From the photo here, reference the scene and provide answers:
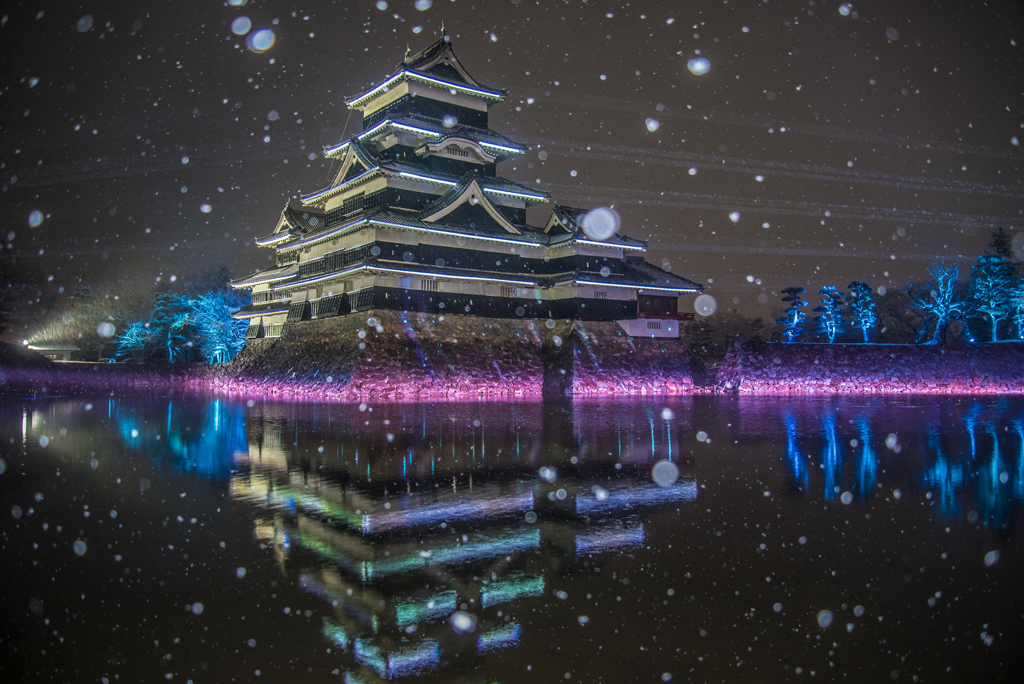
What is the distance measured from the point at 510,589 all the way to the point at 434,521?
2.09 meters

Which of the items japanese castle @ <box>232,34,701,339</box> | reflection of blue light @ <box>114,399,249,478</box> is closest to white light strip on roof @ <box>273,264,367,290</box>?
japanese castle @ <box>232,34,701,339</box>

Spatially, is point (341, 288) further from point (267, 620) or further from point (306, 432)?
point (267, 620)

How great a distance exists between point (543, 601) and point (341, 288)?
2872cm

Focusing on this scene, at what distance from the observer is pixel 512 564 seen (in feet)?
18.8

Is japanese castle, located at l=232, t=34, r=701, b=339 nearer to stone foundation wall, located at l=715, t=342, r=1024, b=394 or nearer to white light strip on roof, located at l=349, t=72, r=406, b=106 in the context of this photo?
white light strip on roof, located at l=349, t=72, r=406, b=106

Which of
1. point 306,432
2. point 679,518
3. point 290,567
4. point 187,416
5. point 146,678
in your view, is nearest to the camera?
point 146,678

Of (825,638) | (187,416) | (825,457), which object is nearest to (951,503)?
(825,457)

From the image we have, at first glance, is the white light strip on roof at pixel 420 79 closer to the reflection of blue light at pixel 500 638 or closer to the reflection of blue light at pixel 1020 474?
the reflection of blue light at pixel 1020 474

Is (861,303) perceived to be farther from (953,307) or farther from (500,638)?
(500,638)

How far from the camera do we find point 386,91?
34094 mm

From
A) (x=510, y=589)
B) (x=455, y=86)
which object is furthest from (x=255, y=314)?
(x=510, y=589)

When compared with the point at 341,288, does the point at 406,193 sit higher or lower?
higher

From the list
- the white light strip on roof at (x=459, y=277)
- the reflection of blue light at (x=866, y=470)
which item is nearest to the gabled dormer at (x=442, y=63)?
the white light strip on roof at (x=459, y=277)

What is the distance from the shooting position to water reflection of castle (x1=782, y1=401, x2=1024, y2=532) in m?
8.32
